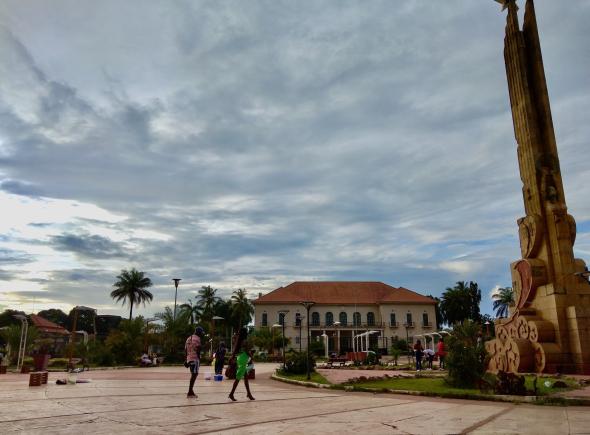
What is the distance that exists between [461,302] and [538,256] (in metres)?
59.1

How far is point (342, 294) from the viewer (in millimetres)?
72438

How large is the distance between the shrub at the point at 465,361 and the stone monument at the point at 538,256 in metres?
1.83

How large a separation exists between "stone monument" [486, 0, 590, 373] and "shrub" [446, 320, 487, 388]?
6.01ft

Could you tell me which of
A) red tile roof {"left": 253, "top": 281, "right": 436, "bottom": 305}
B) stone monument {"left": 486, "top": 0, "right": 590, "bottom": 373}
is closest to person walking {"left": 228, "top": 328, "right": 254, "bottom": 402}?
stone monument {"left": 486, "top": 0, "right": 590, "bottom": 373}

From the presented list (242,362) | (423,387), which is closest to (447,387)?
(423,387)

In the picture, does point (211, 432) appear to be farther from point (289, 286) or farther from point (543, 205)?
point (289, 286)

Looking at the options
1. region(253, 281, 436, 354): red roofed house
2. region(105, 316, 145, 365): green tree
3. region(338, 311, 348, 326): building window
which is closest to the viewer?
region(105, 316, 145, 365): green tree

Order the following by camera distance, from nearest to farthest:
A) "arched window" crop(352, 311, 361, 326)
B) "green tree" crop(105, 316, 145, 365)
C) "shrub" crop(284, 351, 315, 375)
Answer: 1. "shrub" crop(284, 351, 315, 375)
2. "green tree" crop(105, 316, 145, 365)
3. "arched window" crop(352, 311, 361, 326)

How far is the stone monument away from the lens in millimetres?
15234

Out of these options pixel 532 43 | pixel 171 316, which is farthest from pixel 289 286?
pixel 532 43

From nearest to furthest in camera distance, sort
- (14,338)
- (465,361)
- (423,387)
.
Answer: (465,361), (423,387), (14,338)

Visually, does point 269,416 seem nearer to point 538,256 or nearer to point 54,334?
point 538,256

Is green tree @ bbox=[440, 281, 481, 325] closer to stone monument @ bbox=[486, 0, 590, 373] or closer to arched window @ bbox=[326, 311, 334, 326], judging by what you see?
arched window @ bbox=[326, 311, 334, 326]

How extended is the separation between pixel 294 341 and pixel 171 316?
110 feet
